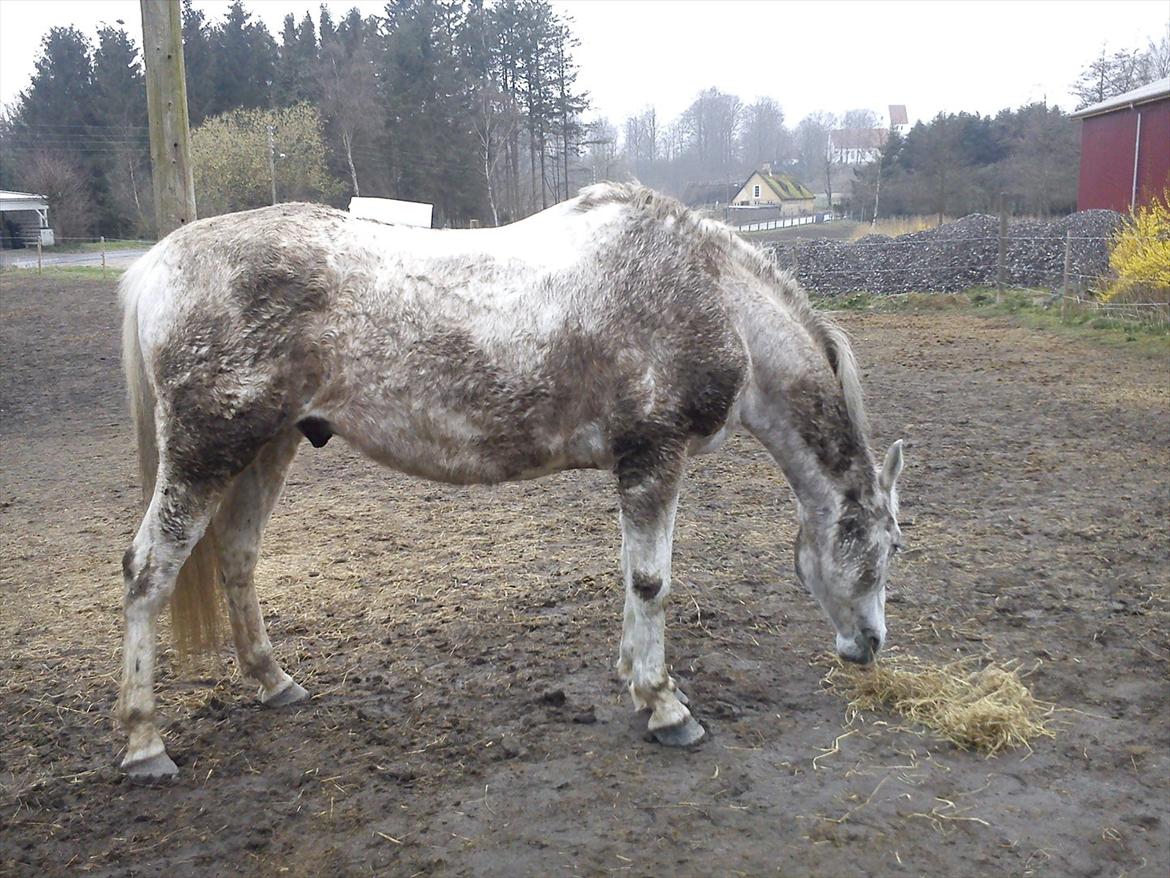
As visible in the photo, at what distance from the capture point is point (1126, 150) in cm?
2416

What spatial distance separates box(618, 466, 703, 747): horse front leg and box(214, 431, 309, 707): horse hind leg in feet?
4.74

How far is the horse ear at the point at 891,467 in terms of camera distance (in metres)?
3.70

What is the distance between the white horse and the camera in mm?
3357

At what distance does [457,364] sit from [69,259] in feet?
107

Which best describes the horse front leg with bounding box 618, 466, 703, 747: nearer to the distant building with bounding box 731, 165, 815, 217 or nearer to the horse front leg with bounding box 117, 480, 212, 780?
the horse front leg with bounding box 117, 480, 212, 780

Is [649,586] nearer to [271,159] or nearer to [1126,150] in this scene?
[271,159]

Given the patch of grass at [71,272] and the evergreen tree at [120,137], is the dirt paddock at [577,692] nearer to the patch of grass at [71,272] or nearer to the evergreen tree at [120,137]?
the patch of grass at [71,272]

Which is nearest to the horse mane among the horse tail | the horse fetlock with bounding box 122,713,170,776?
the horse tail

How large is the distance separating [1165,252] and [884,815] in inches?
542

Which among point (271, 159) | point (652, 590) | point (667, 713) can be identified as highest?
point (271, 159)

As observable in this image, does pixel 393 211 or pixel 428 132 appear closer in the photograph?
pixel 393 211

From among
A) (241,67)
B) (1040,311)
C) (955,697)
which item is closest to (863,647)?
(955,697)

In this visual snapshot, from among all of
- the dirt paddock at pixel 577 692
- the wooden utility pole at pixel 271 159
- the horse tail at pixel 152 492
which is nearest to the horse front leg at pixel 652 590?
the dirt paddock at pixel 577 692

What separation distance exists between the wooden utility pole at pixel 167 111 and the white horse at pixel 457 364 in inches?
77.3
